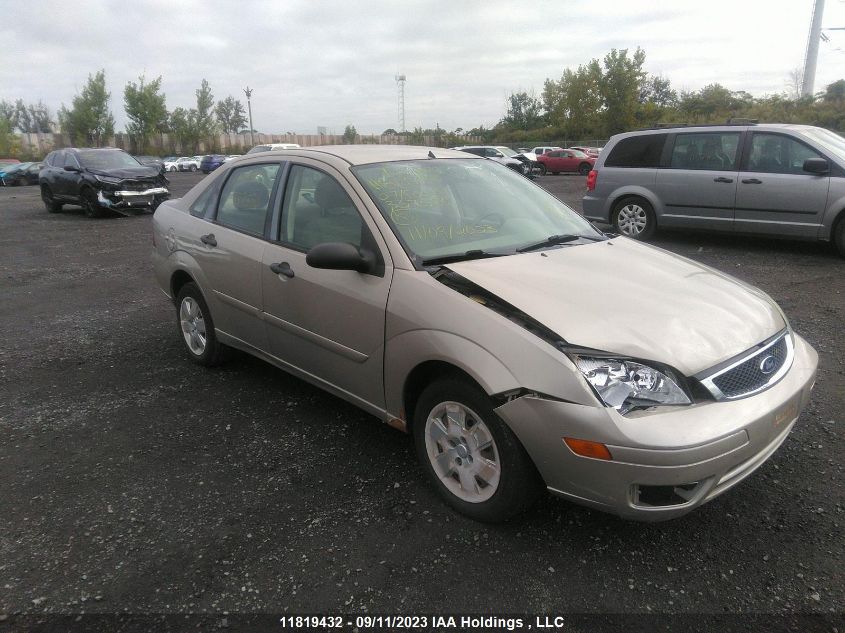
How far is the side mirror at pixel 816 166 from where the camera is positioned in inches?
305

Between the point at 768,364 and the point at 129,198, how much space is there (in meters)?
15.9

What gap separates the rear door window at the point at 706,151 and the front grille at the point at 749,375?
6819 millimetres

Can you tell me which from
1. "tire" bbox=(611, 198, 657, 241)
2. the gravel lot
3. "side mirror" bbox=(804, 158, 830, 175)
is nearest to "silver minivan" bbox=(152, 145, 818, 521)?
the gravel lot

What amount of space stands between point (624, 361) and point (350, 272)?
1.47m

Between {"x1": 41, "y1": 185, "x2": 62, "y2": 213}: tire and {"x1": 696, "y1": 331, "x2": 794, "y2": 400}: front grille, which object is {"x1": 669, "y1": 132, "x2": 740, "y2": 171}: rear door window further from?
{"x1": 41, "y1": 185, "x2": 62, "y2": 213}: tire

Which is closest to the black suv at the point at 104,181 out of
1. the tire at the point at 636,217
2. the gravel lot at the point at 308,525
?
the tire at the point at 636,217

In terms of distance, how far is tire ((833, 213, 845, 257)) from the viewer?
7801 millimetres

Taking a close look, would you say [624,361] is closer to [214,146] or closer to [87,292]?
[87,292]

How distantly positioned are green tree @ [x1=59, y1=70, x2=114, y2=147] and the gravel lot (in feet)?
213

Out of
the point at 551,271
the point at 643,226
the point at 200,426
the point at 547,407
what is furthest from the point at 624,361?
the point at 643,226

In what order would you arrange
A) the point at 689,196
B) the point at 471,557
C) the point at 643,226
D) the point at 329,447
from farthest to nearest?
the point at 643,226 < the point at 689,196 < the point at 329,447 < the point at 471,557

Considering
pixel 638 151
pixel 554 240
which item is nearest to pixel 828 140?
pixel 638 151

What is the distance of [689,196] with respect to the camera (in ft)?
29.6

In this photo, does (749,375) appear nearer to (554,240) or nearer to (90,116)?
(554,240)
